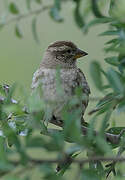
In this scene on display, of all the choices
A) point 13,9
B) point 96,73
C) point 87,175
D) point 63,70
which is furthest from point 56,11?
point 63,70

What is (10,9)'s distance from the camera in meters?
2.01

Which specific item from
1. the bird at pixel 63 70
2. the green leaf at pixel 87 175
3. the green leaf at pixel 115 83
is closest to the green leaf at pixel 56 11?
the green leaf at pixel 115 83

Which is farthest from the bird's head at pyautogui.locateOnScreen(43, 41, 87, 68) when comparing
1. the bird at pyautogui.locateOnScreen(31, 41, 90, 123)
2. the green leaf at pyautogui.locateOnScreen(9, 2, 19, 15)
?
the green leaf at pyautogui.locateOnScreen(9, 2, 19, 15)

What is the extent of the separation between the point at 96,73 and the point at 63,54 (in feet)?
7.72

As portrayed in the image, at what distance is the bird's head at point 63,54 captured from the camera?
12.3ft

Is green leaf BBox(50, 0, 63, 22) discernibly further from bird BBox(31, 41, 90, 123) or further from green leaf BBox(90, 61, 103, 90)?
bird BBox(31, 41, 90, 123)

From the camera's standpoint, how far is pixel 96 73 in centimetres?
149

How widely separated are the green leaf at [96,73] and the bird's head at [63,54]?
223 centimetres

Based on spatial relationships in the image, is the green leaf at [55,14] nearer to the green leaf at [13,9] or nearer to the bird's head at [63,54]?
the green leaf at [13,9]

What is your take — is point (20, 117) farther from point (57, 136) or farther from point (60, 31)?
point (60, 31)

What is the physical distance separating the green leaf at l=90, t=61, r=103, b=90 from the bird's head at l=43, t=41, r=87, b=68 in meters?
2.23

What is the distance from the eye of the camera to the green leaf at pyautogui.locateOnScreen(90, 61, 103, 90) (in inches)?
58.2

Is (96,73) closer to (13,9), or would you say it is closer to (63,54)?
(13,9)

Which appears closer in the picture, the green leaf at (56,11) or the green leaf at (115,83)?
the green leaf at (115,83)
